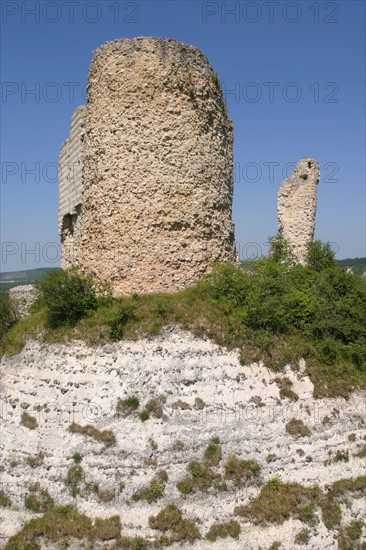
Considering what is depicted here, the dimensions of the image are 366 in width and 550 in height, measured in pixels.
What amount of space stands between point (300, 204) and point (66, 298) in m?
10.4

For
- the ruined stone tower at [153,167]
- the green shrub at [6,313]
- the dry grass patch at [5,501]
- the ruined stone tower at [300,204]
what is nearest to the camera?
the dry grass patch at [5,501]

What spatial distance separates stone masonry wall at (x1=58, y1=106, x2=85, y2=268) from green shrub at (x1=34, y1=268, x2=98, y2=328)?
248 centimetres

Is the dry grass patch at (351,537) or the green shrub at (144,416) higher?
the green shrub at (144,416)

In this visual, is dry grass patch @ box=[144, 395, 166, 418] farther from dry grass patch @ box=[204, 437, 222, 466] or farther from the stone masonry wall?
the stone masonry wall

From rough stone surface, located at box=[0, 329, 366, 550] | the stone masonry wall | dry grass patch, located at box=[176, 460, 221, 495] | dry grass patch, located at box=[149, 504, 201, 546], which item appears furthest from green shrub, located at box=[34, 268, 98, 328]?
dry grass patch, located at box=[149, 504, 201, 546]

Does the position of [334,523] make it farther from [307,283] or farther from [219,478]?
[307,283]

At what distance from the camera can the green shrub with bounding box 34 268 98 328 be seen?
10828 mm

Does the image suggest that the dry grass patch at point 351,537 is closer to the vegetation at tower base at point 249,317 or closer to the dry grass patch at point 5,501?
the vegetation at tower base at point 249,317

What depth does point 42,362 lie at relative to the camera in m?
10.5

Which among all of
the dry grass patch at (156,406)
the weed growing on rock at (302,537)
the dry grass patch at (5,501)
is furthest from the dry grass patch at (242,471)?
the dry grass patch at (5,501)

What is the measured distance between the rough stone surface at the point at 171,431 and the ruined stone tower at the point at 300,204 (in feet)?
28.5

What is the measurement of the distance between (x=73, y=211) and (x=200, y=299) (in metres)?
4.81

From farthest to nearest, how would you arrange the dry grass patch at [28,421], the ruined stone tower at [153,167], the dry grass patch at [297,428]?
1. the ruined stone tower at [153,167]
2. the dry grass patch at [28,421]
3. the dry grass patch at [297,428]

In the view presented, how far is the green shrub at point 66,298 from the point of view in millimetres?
10828
